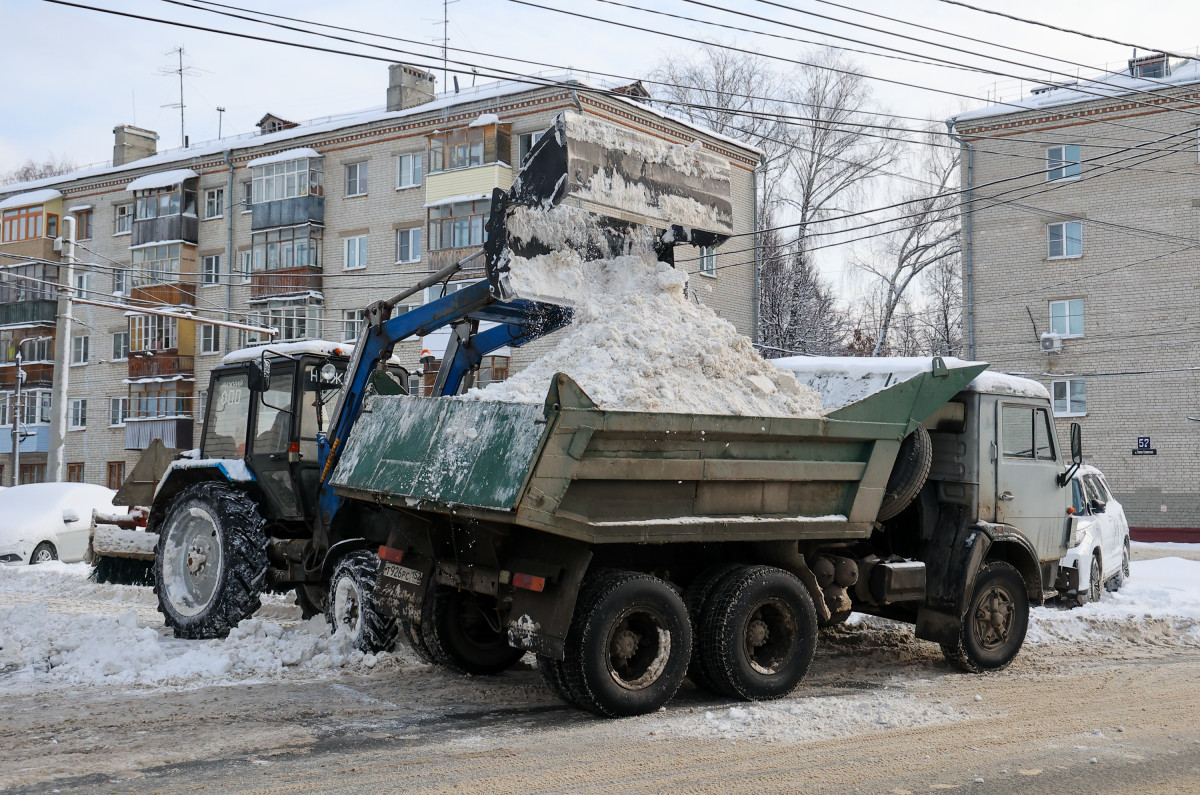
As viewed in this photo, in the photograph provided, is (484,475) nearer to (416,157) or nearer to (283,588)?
(283,588)

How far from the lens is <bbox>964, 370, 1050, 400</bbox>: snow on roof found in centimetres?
823

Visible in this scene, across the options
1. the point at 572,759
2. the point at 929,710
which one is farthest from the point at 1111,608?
the point at 572,759

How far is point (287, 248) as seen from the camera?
34.8m

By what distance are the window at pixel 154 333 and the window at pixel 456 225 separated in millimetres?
11987

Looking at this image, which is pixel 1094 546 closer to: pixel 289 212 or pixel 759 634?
pixel 759 634

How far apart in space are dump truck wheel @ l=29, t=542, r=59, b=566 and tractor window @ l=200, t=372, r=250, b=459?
8.34 meters

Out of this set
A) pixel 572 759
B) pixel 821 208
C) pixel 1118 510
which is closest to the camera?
pixel 572 759

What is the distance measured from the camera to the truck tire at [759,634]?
6605 mm

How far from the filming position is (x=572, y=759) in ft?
17.6

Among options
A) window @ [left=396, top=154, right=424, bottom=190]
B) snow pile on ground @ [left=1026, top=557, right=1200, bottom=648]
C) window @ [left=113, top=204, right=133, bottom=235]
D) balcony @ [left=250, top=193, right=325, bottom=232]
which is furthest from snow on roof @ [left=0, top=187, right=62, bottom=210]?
snow pile on ground @ [left=1026, top=557, right=1200, bottom=648]

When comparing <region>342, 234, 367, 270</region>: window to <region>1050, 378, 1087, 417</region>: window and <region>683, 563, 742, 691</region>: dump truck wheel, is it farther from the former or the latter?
<region>683, 563, 742, 691</region>: dump truck wheel

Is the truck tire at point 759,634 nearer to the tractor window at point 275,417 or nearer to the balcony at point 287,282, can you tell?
the tractor window at point 275,417

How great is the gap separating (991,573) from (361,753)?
200 inches

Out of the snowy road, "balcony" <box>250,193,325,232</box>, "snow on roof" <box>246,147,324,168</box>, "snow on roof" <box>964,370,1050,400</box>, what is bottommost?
the snowy road
